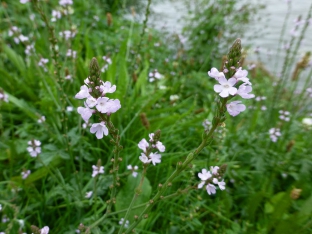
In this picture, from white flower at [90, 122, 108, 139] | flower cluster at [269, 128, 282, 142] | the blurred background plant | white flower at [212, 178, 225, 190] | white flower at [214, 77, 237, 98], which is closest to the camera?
white flower at [214, 77, 237, 98]

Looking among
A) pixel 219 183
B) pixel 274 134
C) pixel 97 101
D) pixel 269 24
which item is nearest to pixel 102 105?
pixel 97 101

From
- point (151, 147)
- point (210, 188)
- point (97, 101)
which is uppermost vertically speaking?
point (97, 101)

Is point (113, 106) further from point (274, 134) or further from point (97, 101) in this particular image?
point (274, 134)

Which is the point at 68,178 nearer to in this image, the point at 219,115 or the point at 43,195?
the point at 43,195

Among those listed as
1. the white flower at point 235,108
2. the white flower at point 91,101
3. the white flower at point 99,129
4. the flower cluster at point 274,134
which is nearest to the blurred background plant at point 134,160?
the flower cluster at point 274,134

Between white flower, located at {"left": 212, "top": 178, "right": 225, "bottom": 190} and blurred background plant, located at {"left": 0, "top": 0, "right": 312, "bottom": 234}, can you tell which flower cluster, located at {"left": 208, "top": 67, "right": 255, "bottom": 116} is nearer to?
white flower, located at {"left": 212, "top": 178, "right": 225, "bottom": 190}

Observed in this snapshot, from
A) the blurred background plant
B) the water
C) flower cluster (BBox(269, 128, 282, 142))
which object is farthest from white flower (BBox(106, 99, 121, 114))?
the water

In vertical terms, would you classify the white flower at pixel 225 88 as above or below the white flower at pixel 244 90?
above

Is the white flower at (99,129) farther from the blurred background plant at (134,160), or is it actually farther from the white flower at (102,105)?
the blurred background plant at (134,160)
